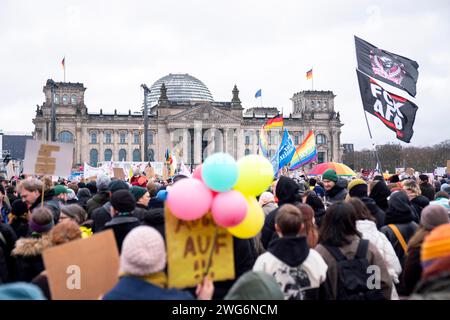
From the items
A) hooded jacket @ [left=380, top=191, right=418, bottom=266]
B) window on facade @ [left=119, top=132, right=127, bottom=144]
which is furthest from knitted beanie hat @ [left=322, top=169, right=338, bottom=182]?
window on facade @ [left=119, top=132, right=127, bottom=144]

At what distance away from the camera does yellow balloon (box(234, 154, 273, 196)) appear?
423cm

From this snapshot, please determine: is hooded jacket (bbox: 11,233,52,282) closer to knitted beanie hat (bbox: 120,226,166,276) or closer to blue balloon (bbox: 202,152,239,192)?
knitted beanie hat (bbox: 120,226,166,276)

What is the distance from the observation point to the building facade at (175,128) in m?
77.2

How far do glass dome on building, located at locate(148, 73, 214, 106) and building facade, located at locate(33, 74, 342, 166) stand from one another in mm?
7389

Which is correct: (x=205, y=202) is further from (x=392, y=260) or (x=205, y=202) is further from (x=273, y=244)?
(x=392, y=260)

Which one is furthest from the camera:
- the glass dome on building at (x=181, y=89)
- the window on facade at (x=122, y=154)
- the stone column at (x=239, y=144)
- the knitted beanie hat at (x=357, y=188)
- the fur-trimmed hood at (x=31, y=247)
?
the glass dome on building at (x=181, y=89)

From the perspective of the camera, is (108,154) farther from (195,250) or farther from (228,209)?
(228,209)

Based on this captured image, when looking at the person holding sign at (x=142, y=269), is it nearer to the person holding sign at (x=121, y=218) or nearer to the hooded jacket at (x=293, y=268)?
the hooded jacket at (x=293, y=268)

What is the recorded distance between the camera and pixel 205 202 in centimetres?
396

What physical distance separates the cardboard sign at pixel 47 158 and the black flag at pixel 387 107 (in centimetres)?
583

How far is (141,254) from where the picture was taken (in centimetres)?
345

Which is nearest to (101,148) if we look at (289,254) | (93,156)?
(93,156)

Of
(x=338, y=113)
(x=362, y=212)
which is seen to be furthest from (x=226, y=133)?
(x=362, y=212)

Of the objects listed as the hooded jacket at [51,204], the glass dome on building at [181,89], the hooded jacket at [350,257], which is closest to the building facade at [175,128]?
the glass dome on building at [181,89]
